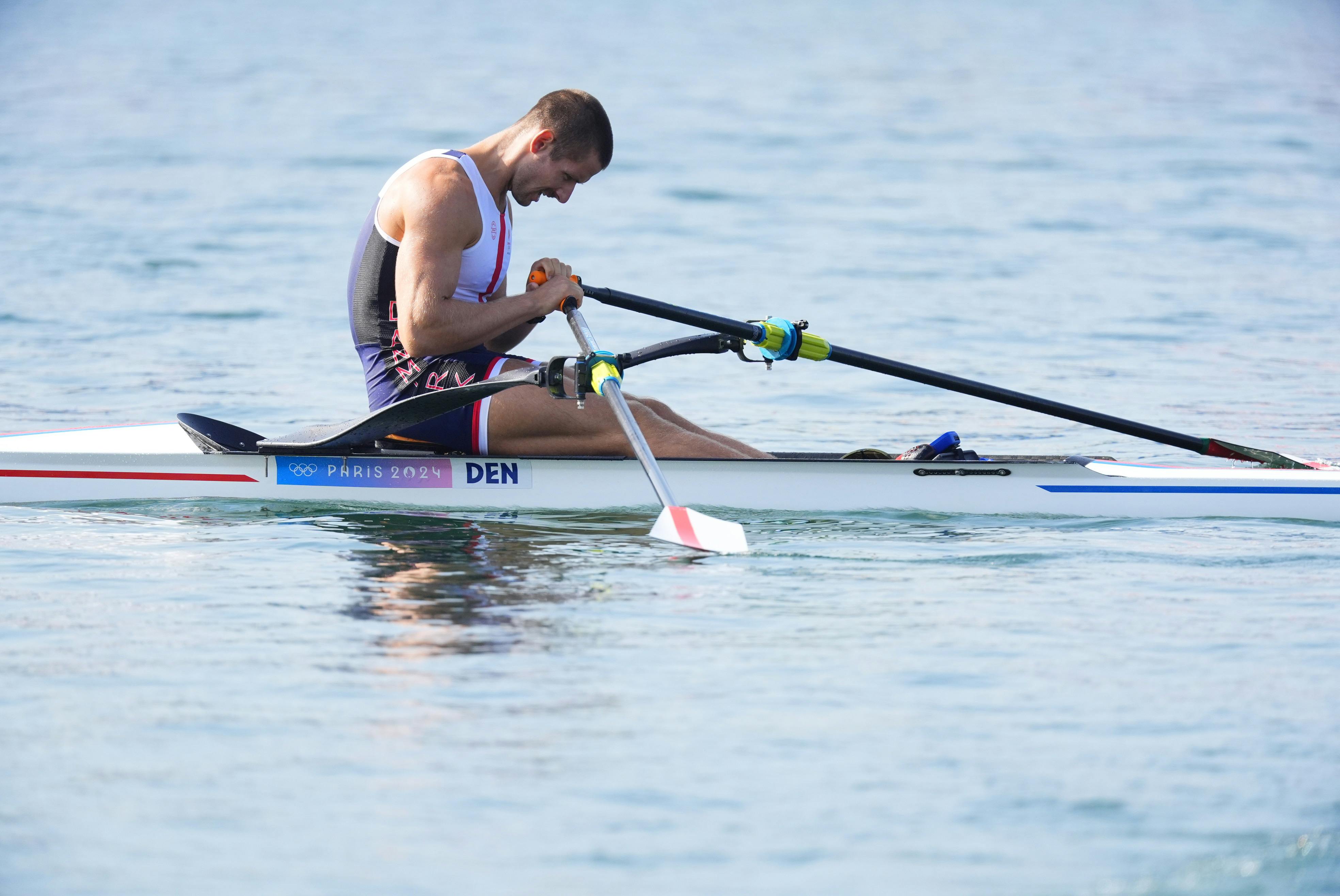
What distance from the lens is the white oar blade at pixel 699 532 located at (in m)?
6.00

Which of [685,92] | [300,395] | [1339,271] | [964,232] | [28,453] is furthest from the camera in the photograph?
[685,92]

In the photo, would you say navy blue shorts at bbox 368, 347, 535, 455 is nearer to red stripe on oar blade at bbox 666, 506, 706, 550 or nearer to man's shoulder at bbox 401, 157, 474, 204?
man's shoulder at bbox 401, 157, 474, 204

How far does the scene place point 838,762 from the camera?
406cm

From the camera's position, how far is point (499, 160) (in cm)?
632

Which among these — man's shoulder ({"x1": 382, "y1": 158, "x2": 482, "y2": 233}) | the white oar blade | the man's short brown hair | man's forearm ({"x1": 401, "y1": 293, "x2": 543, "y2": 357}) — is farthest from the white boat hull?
the man's short brown hair

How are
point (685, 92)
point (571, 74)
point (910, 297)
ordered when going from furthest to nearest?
point (571, 74) → point (685, 92) → point (910, 297)

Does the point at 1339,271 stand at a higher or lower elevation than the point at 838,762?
higher

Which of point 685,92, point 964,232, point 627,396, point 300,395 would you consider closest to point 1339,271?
point 964,232

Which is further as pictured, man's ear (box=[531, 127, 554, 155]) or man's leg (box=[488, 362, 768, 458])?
man's leg (box=[488, 362, 768, 458])

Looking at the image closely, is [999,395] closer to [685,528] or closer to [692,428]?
[692,428]

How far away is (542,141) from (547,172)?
4.7 inches

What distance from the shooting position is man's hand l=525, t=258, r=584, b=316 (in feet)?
20.3

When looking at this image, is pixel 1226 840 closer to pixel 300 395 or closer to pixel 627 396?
pixel 627 396

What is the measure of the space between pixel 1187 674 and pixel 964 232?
1276 cm
